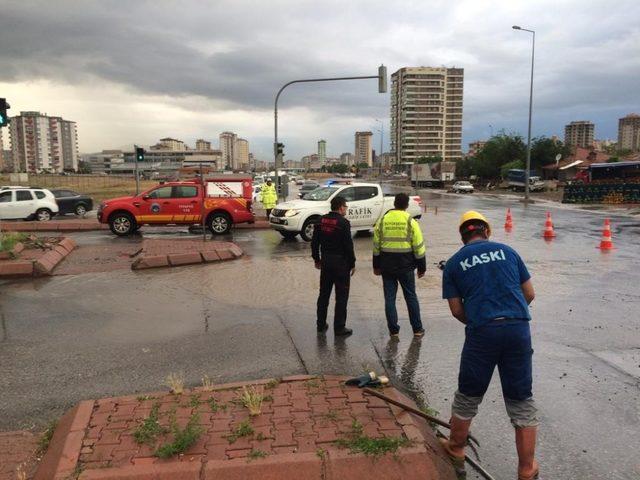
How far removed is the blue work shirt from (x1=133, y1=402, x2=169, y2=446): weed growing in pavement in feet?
7.24

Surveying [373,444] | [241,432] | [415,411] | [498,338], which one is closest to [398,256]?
[415,411]

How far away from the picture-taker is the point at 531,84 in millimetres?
40844

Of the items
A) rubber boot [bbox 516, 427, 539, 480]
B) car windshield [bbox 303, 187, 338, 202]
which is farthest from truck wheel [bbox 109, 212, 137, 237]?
rubber boot [bbox 516, 427, 539, 480]

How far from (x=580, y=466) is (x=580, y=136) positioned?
191 meters

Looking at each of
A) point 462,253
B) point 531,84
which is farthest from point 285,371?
point 531,84

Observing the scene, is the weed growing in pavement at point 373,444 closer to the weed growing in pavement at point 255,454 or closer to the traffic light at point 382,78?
the weed growing in pavement at point 255,454

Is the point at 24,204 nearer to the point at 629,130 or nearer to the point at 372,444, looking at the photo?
the point at 372,444

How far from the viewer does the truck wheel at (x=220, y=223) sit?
58.0 feet

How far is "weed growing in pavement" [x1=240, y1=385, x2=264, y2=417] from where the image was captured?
3.88 metres

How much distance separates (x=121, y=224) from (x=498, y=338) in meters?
16.0

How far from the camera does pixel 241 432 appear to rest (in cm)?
359

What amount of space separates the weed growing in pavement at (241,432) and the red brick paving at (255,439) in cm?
4

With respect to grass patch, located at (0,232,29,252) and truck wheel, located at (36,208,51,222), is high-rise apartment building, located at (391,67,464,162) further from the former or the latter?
grass patch, located at (0,232,29,252)

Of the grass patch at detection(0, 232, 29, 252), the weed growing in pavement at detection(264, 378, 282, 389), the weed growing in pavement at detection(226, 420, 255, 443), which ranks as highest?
the grass patch at detection(0, 232, 29, 252)
